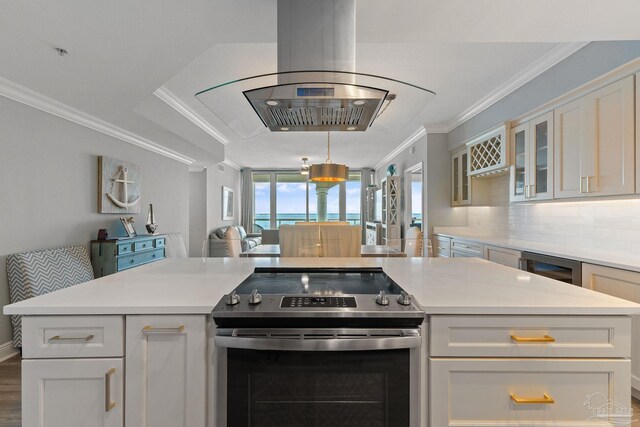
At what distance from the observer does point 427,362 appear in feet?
3.71

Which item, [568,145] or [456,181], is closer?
[568,145]

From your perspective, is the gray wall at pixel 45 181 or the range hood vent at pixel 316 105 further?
the gray wall at pixel 45 181

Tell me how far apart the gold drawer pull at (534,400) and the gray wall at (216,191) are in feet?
22.6

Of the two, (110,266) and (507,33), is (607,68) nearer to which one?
(507,33)

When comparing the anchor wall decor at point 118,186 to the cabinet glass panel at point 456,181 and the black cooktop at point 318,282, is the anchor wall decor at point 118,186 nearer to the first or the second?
the black cooktop at point 318,282

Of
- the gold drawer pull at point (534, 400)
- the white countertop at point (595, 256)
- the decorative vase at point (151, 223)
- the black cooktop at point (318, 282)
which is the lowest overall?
the gold drawer pull at point (534, 400)

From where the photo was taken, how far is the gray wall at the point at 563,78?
2.19m

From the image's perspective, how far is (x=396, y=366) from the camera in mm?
1100

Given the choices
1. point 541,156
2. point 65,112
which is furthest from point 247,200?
point 541,156

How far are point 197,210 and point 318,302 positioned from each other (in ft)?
21.7

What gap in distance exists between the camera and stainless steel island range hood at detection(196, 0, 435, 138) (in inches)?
52.3

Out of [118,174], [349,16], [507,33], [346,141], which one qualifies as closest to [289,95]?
[349,16]

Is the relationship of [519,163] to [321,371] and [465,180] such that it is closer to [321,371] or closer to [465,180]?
[465,180]

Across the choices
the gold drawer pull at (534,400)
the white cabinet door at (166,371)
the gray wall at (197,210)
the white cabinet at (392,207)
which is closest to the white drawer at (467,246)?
the white cabinet at (392,207)
